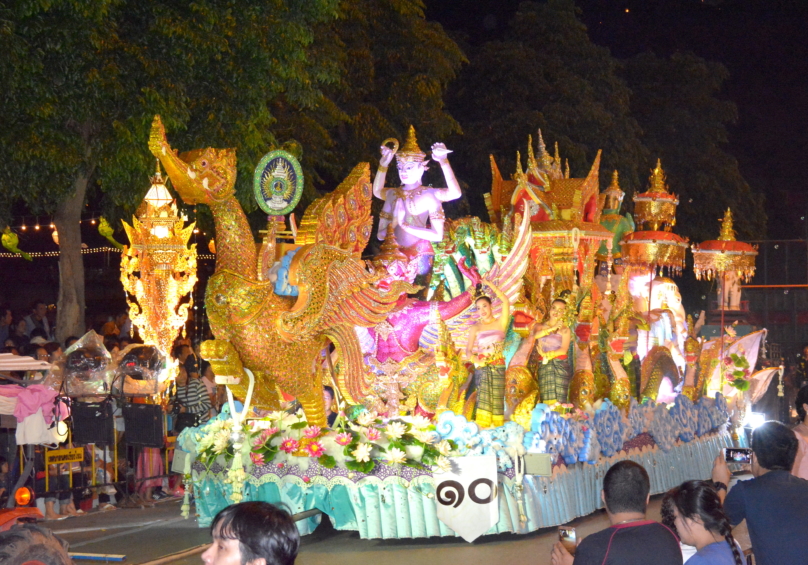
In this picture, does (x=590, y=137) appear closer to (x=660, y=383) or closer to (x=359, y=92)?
(x=359, y=92)

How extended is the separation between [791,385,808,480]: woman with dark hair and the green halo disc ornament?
4147 mm

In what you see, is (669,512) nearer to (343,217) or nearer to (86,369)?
(343,217)

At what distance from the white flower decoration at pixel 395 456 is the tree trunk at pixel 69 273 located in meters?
6.36

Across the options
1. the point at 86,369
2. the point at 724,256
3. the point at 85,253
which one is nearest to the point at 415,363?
the point at 86,369

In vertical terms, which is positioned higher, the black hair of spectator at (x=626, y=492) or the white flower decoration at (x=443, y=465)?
the black hair of spectator at (x=626, y=492)

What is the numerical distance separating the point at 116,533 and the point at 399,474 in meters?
2.61

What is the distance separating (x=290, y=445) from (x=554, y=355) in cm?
253

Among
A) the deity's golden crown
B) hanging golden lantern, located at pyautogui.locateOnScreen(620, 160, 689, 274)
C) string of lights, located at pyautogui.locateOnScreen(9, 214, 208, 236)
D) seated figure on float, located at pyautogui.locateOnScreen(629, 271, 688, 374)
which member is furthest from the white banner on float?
string of lights, located at pyautogui.locateOnScreen(9, 214, 208, 236)

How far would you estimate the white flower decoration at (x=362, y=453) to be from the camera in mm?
7621

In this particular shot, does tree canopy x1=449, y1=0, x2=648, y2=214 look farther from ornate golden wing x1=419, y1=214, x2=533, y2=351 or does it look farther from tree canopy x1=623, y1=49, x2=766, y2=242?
ornate golden wing x1=419, y1=214, x2=533, y2=351

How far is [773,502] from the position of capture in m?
4.15

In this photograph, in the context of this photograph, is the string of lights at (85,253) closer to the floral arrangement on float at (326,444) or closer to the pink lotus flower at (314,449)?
the floral arrangement on float at (326,444)

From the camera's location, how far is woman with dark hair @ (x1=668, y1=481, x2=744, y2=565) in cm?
370

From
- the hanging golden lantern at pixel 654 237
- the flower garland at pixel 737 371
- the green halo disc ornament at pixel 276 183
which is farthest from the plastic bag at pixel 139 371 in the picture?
the flower garland at pixel 737 371
